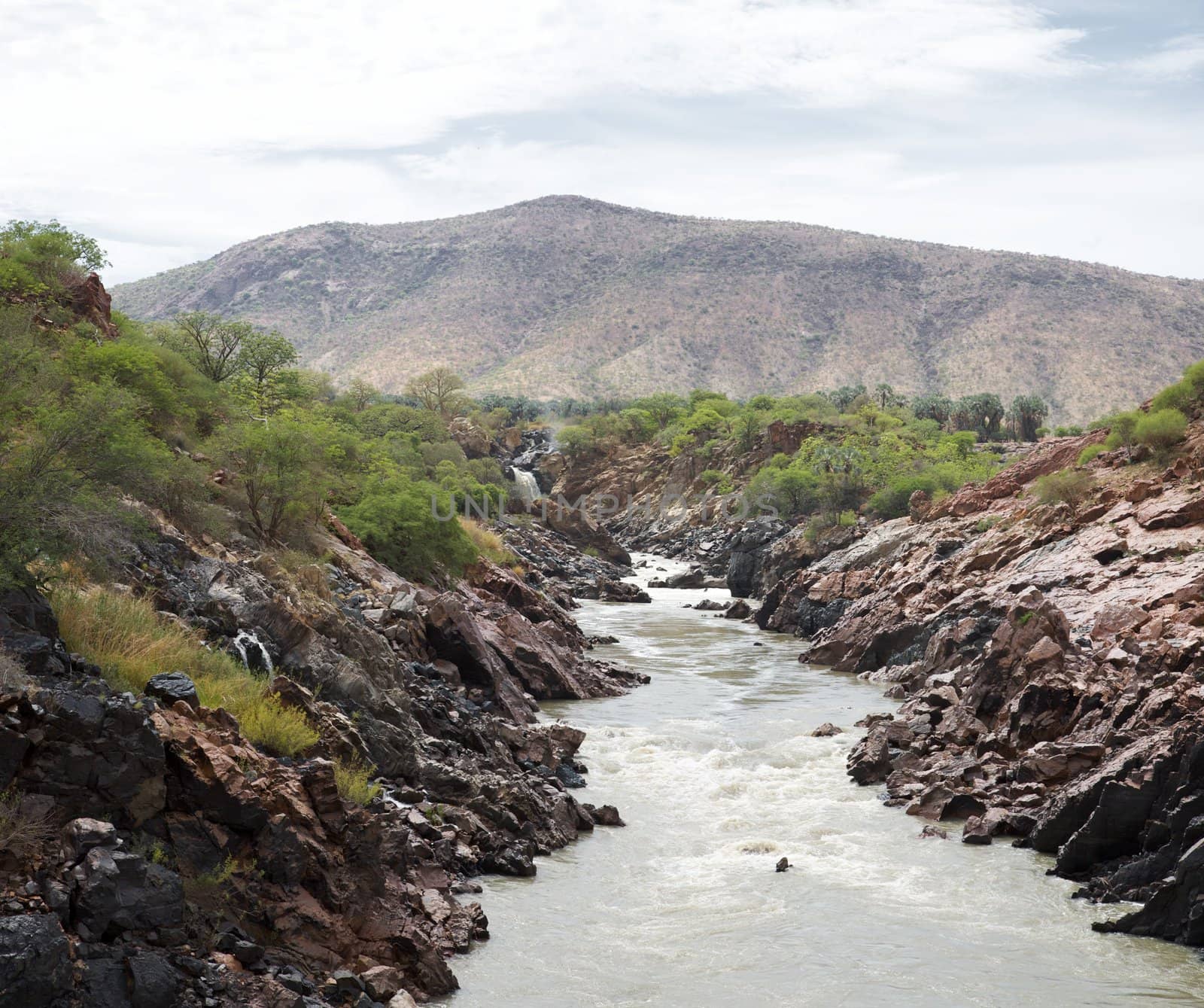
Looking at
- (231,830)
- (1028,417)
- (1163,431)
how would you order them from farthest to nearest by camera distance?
(1028,417) < (1163,431) < (231,830)

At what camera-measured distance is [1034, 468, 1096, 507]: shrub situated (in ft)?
133

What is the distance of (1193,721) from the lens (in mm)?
17297

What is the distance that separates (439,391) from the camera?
369 feet

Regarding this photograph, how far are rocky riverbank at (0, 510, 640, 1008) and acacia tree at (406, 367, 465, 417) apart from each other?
9137 cm

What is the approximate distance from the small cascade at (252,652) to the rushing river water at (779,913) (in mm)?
5207

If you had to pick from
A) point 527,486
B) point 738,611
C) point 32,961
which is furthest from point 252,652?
point 527,486

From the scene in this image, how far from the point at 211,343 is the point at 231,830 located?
48724mm

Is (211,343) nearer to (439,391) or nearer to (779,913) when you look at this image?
(779,913)

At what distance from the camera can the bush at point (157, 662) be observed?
1277 centimetres

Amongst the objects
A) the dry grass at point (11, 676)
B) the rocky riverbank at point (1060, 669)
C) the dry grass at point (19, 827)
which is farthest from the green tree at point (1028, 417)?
the dry grass at point (19, 827)

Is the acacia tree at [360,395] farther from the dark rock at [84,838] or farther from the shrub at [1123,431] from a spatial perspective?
the dark rock at [84,838]

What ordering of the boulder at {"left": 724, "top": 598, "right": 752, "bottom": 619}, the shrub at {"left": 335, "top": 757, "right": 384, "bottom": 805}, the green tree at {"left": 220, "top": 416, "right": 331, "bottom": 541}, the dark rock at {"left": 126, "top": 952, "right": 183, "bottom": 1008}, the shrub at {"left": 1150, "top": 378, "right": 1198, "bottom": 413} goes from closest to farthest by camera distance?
the dark rock at {"left": 126, "top": 952, "right": 183, "bottom": 1008} → the shrub at {"left": 335, "top": 757, "right": 384, "bottom": 805} → the green tree at {"left": 220, "top": 416, "right": 331, "bottom": 541} → the shrub at {"left": 1150, "top": 378, "right": 1198, "bottom": 413} → the boulder at {"left": 724, "top": 598, "right": 752, "bottom": 619}

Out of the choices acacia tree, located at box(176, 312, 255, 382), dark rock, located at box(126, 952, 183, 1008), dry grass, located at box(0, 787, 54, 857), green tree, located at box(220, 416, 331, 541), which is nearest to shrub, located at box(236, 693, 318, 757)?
dry grass, located at box(0, 787, 54, 857)

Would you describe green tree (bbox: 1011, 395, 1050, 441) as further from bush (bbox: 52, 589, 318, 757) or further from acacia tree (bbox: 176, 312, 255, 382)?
bush (bbox: 52, 589, 318, 757)
